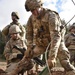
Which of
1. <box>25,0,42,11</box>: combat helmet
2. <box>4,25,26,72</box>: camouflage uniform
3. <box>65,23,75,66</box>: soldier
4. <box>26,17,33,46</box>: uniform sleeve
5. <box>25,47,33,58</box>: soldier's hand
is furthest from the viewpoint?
<box>65,23,75,66</box>: soldier

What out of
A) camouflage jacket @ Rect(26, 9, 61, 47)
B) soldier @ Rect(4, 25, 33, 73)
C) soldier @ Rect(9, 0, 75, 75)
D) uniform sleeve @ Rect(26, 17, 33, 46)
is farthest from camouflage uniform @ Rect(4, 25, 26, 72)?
camouflage jacket @ Rect(26, 9, 61, 47)

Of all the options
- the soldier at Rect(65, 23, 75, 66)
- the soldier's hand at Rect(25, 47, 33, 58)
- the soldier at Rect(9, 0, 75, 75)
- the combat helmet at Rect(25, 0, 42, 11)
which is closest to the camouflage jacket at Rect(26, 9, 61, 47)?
the soldier at Rect(9, 0, 75, 75)

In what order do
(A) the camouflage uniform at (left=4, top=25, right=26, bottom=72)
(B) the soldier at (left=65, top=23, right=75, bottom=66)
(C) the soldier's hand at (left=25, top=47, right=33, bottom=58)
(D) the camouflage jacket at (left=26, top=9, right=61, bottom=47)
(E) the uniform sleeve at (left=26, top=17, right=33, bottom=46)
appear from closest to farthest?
(D) the camouflage jacket at (left=26, top=9, right=61, bottom=47), (C) the soldier's hand at (left=25, top=47, right=33, bottom=58), (E) the uniform sleeve at (left=26, top=17, right=33, bottom=46), (A) the camouflage uniform at (left=4, top=25, right=26, bottom=72), (B) the soldier at (left=65, top=23, right=75, bottom=66)

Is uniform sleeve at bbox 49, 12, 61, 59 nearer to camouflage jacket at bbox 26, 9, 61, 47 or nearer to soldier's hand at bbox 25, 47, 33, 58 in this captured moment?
camouflage jacket at bbox 26, 9, 61, 47

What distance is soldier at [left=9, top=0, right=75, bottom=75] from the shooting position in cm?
629

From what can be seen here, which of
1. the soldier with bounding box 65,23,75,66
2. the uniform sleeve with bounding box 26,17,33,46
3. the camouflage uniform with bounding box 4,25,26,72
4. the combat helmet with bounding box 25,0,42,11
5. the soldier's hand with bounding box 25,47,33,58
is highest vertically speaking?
the combat helmet with bounding box 25,0,42,11

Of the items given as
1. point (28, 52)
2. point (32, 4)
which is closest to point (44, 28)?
point (28, 52)

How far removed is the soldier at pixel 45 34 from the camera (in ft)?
20.6

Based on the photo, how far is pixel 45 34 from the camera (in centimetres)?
685

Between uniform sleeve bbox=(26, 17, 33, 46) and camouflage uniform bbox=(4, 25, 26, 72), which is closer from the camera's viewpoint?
uniform sleeve bbox=(26, 17, 33, 46)

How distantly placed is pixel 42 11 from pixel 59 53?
0.79 meters

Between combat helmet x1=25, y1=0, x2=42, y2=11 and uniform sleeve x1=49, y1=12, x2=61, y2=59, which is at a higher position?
combat helmet x1=25, y1=0, x2=42, y2=11

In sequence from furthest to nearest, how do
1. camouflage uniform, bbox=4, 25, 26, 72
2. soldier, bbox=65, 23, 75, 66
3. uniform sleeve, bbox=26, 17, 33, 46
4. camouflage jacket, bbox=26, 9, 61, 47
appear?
soldier, bbox=65, 23, 75, 66, camouflage uniform, bbox=4, 25, 26, 72, uniform sleeve, bbox=26, 17, 33, 46, camouflage jacket, bbox=26, 9, 61, 47

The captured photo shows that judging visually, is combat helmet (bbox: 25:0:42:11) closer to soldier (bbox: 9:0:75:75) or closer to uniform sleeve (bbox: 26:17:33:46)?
soldier (bbox: 9:0:75:75)
